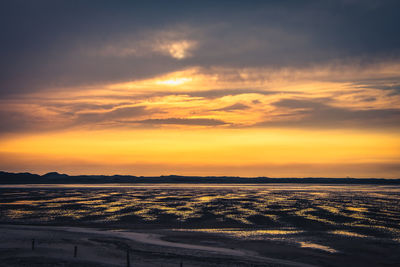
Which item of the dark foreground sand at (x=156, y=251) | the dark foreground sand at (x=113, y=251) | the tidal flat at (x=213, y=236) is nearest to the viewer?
the dark foreground sand at (x=113, y=251)

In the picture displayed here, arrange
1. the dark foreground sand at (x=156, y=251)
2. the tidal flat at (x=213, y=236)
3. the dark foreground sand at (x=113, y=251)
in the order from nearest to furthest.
Answer: the dark foreground sand at (x=113, y=251)
the dark foreground sand at (x=156, y=251)
the tidal flat at (x=213, y=236)

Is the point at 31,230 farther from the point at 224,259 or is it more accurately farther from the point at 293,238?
the point at 293,238

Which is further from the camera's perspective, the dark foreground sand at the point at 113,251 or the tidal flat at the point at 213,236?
the tidal flat at the point at 213,236

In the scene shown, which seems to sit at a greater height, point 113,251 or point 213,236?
point 213,236

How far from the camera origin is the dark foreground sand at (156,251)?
99.2 ft

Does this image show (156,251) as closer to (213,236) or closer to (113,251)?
(113,251)

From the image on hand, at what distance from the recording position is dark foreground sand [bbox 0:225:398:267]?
99.2 feet

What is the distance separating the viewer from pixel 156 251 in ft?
113

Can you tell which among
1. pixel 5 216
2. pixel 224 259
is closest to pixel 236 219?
pixel 224 259

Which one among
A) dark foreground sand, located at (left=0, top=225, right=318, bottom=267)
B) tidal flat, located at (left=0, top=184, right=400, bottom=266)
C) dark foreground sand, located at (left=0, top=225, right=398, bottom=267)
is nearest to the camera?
dark foreground sand, located at (left=0, top=225, right=318, bottom=267)

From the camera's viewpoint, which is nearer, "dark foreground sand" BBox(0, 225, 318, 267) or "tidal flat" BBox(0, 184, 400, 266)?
"dark foreground sand" BBox(0, 225, 318, 267)

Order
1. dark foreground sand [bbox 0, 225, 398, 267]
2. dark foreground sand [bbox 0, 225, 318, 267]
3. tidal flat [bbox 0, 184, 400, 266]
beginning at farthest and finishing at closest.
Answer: tidal flat [bbox 0, 184, 400, 266] < dark foreground sand [bbox 0, 225, 398, 267] < dark foreground sand [bbox 0, 225, 318, 267]

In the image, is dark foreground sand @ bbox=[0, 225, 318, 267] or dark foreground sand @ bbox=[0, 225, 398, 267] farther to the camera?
dark foreground sand @ bbox=[0, 225, 398, 267]

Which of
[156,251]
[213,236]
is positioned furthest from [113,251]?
[213,236]
